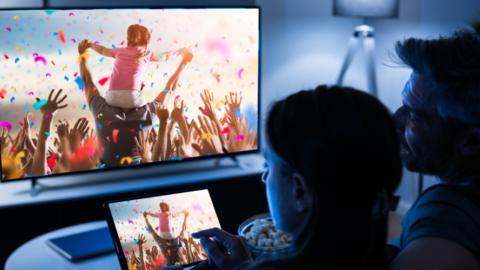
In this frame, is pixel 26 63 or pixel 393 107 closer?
pixel 26 63

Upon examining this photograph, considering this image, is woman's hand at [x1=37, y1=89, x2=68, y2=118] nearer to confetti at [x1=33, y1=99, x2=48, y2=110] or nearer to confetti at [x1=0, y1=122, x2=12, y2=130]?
confetti at [x1=33, y1=99, x2=48, y2=110]

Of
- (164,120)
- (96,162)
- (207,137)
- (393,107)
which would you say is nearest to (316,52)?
(393,107)

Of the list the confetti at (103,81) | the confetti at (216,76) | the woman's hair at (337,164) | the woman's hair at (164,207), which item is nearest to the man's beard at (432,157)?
the woman's hair at (337,164)

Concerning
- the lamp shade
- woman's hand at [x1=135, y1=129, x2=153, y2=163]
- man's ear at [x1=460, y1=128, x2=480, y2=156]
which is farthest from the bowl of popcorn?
the lamp shade

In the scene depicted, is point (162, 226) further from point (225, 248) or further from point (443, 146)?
point (443, 146)

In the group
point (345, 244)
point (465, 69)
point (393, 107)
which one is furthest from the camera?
point (393, 107)

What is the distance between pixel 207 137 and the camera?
89.1 inches

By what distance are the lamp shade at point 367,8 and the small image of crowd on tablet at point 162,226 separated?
1690 millimetres

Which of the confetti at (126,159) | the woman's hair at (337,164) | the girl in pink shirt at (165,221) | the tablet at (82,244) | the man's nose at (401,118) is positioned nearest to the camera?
the woman's hair at (337,164)

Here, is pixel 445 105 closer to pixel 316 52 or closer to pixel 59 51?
pixel 59 51

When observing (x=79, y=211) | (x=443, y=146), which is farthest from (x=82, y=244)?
(x=443, y=146)

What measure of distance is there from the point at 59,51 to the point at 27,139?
1.49ft

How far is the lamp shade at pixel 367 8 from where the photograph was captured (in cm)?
237

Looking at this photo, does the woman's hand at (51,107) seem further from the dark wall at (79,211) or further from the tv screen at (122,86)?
the dark wall at (79,211)
